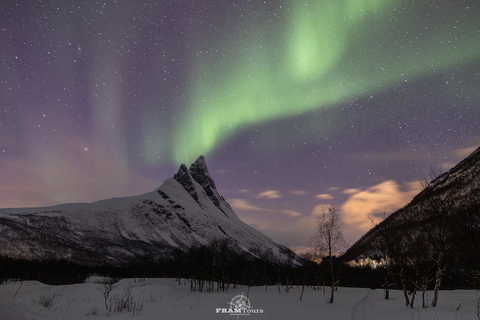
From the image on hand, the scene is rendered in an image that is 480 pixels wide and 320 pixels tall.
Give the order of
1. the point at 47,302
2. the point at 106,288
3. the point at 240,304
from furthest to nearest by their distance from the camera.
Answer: the point at 240,304, the point at 106,288, the point at 47,302

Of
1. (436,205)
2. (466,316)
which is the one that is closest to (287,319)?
(466,316)

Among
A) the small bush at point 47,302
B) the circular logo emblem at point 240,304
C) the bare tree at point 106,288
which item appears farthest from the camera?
the circular logo emblem at point 240,304

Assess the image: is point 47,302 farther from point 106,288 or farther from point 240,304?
point 240,304

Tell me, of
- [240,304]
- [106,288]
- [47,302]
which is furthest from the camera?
[240,304]

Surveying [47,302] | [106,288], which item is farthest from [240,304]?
[47,302]

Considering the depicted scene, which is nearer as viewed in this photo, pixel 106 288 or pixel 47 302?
pixel 47 302

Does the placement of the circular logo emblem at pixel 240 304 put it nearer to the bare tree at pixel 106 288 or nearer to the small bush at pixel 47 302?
the bare tree at pixel 106 288

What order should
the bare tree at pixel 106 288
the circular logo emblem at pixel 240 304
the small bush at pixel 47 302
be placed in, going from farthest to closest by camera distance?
the circular logo emblem at pixel 240 304, the bare tree at pixel 106 288, the small bush at pixel 47 302

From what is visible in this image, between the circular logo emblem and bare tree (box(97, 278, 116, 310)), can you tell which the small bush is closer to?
bare tree (box(97, 278, 116, 310))

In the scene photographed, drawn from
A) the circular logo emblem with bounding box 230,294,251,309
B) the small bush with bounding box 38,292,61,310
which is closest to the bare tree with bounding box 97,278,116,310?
the small bush with bounding box 38,292,61,310

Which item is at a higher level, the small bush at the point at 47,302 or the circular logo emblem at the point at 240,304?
the small bush at the point at 47,302

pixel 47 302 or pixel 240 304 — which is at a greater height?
pixel 47 302

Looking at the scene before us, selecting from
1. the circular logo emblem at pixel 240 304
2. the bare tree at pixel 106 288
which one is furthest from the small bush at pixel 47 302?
the circular logo emblem at pixel 240 304

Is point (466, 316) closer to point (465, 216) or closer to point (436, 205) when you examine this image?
point (436, 205)
